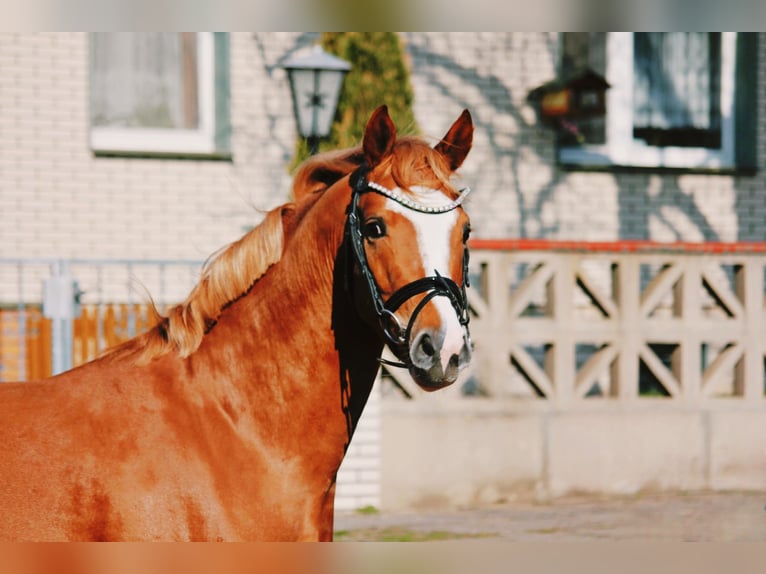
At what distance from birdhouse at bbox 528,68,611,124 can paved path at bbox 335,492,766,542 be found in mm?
4500

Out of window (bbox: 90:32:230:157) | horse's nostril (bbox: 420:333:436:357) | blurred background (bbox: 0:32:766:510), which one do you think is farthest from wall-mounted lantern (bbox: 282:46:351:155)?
horse's nostril (bbox: 420:333:436:357)

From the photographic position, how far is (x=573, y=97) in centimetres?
1144

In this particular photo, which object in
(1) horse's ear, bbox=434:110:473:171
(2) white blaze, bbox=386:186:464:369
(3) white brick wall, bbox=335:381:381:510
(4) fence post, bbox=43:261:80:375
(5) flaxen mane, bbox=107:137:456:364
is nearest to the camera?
(2) white blaze, bbox=386:186:464:369

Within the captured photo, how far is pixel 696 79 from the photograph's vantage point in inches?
495

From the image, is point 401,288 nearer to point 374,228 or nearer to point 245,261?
point 374,228

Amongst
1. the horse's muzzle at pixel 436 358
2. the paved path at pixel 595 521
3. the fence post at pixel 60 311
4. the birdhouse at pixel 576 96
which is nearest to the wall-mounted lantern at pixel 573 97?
the birdhouse at pixel 576 96

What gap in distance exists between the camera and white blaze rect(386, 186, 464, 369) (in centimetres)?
329

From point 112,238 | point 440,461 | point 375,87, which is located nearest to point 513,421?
point 440,461

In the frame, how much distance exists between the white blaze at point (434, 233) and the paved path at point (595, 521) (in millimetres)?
4310

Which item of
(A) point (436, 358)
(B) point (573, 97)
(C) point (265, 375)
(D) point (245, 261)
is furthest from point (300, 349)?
(B) point (573, 97)

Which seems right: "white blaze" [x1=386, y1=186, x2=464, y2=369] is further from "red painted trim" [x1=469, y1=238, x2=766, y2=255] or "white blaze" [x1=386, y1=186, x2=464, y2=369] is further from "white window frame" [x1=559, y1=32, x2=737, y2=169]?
"white window frame" [x1=559, y1=32, x2=737, y2=169]

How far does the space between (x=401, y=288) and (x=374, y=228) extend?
24 centimetres

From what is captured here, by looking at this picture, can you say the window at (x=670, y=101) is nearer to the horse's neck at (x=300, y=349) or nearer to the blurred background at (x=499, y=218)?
the blurred background at (x=499, y=218)

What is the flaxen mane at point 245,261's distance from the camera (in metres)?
3.57
